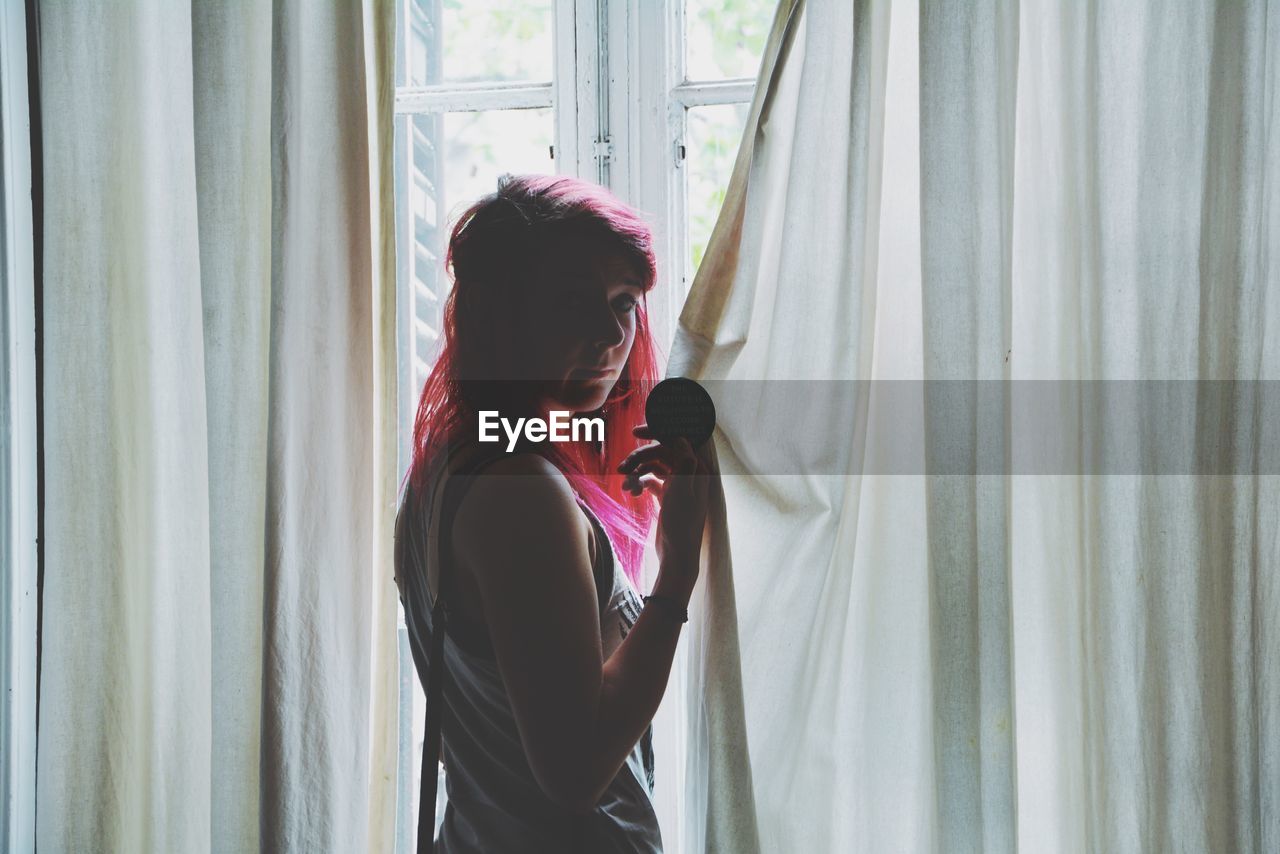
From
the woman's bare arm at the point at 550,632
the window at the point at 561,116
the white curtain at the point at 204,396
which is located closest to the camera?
the woman's bare arm at the point at 550,632

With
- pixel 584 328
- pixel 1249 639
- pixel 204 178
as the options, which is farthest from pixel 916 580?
pixel 204 178

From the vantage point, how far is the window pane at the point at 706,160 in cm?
120

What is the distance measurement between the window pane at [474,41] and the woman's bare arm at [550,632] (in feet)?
2.25

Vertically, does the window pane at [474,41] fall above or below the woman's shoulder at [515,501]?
above

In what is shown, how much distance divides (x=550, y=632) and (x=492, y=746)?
0.18m

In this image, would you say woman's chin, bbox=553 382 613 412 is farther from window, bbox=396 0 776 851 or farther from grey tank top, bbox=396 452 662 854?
window, bbox=396 0 776 851

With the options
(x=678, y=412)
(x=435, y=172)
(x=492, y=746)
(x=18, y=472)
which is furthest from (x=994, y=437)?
(x=18, y=472)

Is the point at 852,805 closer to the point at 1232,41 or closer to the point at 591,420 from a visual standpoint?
the point at 591,420

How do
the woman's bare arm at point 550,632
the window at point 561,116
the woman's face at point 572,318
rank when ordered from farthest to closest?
the window at point 561,116 < the woman's face at point 572,318 < the woman's bare arm at point 550,632

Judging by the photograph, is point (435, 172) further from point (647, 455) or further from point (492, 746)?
point (492, 746)

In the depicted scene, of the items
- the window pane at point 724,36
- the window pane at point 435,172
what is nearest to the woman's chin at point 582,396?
the window pane at point 435,172

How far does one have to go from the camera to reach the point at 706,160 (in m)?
1.20

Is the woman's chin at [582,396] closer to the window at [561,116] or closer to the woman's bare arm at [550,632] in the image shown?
the woman's bare arm at [550,632]

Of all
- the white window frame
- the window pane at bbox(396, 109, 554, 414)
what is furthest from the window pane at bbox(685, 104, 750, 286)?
the white window frame
